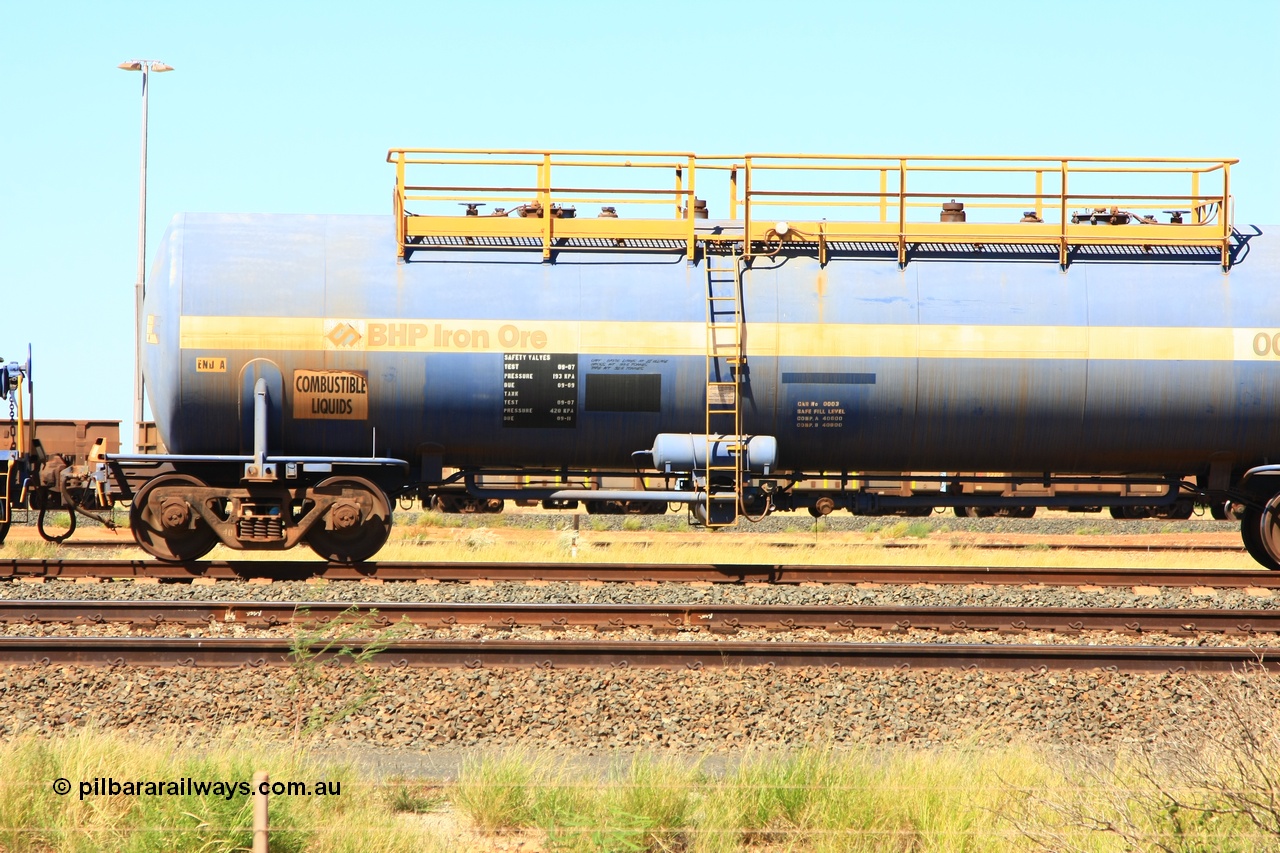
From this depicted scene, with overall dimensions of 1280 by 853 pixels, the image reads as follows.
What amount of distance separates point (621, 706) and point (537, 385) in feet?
18.7

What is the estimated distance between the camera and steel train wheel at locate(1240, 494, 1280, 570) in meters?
13.3

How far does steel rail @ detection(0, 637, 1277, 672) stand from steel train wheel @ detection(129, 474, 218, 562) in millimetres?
4260

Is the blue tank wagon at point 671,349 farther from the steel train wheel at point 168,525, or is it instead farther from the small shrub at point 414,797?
the small shrub at point 414,797

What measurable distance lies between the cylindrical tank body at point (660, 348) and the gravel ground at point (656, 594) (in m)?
1.71

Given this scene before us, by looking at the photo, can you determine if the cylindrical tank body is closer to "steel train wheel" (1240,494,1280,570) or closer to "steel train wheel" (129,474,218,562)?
"steel train wheel" (129,474,218,562)

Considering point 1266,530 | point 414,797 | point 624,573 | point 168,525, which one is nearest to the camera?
point 414,797

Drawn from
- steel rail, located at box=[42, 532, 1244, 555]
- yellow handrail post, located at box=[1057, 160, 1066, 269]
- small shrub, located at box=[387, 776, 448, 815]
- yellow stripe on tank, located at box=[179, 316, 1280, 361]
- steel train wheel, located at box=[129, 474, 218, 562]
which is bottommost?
steel rail, located at box=[42, 532, 1244, 555]

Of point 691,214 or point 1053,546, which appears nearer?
point 691,214

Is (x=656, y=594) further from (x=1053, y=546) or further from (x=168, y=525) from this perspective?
Result: (x=1053, y=546)

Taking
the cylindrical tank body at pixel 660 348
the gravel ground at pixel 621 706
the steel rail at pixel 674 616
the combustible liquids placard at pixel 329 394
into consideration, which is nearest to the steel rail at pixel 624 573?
the cylindrical tank body at pixel 660 348

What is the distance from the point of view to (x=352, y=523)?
12.8m

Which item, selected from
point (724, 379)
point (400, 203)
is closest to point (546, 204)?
point (400, 203)

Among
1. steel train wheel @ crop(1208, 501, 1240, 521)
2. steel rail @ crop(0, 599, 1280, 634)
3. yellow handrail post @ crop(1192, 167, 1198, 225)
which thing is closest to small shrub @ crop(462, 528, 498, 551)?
steel rail @ crop(0, 599, 1280, 634)

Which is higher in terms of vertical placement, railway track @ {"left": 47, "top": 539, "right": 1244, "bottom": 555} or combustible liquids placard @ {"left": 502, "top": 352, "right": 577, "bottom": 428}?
combustible liquids placard @ {"left": 502, "top": 352, "right": 577, "bottom": 428}
